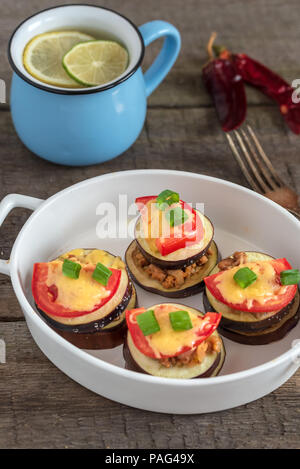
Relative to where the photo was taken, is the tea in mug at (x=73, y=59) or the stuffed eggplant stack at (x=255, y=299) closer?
the stuffed eggplant stack at (x=255, y=299)

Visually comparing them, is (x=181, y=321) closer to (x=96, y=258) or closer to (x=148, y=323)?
(x=148, y=323)

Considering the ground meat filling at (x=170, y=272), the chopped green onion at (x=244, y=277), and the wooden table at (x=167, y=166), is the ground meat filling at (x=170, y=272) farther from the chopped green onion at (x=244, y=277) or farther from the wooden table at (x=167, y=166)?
the wooden table at (x=167, y=166)

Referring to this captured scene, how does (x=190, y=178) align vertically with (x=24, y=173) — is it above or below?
above

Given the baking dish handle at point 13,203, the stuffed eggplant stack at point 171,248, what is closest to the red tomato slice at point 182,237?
the stuffed eggplant stack at point 171,248

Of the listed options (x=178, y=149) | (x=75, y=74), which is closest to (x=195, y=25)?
(x=178, y=149)

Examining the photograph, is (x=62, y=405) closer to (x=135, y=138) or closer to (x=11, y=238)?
(x=11, y=238)

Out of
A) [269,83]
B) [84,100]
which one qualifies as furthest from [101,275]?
[269,83]
